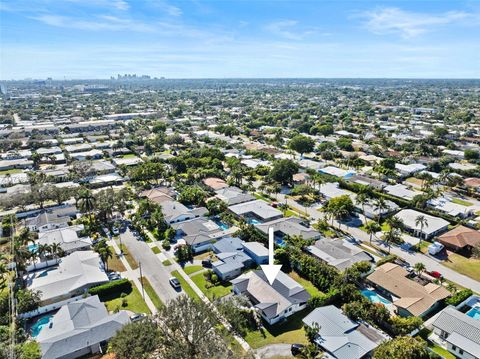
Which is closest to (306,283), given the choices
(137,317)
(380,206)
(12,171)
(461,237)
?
(137,317)

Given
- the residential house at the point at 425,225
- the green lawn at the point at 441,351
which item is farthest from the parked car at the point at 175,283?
the residential house at the point at 425,225

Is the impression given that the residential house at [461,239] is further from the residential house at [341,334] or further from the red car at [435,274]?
the residential house at [341,334]

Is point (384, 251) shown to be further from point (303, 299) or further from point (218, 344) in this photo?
point (218, 344)

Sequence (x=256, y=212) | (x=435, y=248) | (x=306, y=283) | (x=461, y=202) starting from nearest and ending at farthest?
(x=306, y=283)
(x=435, y=248)
(x=256, y=212)
(x=461, y=202)

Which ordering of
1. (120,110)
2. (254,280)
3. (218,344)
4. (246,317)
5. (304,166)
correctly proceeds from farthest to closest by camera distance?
(120,110) < (304,166) < (254,280) < (246,317) < (218,344)

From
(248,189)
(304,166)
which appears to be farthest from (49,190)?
(304,166)

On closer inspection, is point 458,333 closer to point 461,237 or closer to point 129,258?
point 461,237
